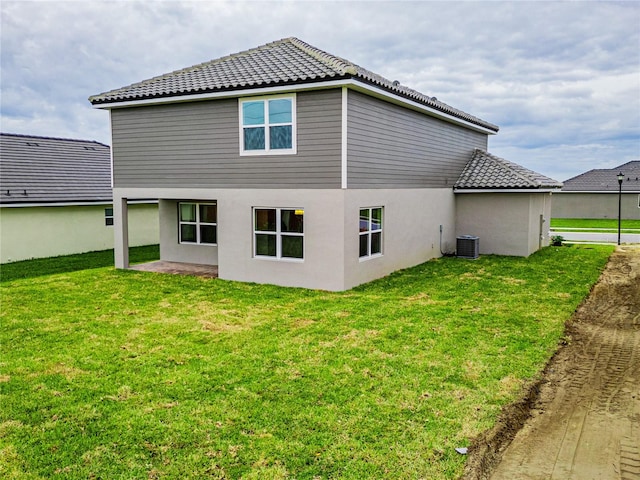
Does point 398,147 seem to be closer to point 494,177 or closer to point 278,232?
point 278,232

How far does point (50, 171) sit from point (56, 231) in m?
3.13

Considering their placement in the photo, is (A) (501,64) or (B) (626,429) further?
(A) (501,64)

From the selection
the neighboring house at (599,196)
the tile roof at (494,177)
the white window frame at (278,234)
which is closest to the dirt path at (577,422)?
the white window frame at (278,234)

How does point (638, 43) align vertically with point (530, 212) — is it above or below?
above

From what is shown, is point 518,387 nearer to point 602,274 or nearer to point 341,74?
point 341,74

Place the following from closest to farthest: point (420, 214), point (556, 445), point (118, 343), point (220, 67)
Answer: point (556, 445)
point (118, 343)
point (220, 67)
point (420, 214)

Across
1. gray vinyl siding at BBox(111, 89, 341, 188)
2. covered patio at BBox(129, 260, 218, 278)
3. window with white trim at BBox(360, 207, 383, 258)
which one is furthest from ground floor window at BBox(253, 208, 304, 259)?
covered patio at BBox(129, 260, 218, 278)

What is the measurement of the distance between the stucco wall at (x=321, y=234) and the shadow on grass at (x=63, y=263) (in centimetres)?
307

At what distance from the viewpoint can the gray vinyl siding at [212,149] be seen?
1215 centimetres

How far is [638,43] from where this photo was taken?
63.9 feet

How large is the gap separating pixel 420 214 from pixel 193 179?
23.8 feet

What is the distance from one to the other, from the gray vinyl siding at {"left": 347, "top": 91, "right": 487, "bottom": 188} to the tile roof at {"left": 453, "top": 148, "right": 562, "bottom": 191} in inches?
16.3

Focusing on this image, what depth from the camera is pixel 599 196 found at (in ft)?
131

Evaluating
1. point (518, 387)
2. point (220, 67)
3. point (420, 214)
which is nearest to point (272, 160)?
point (220, 67)
